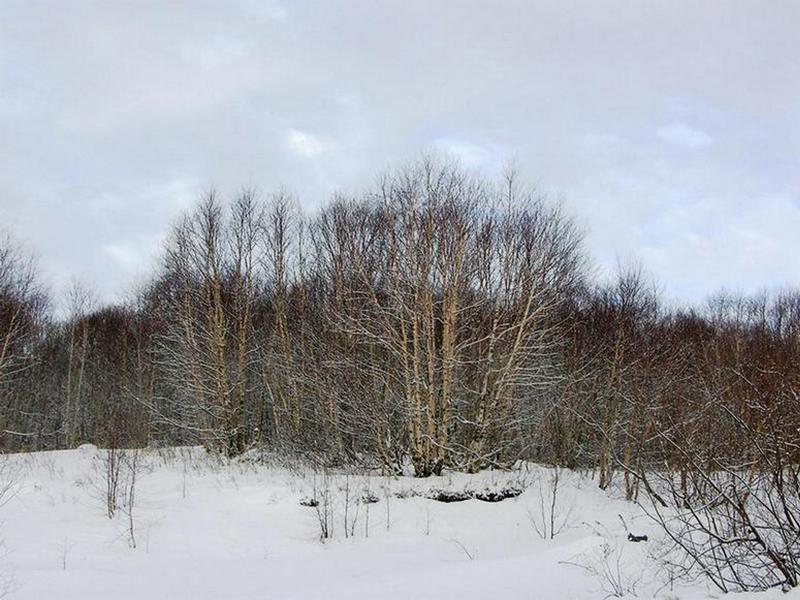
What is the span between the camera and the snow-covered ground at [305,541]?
9734 millimetres

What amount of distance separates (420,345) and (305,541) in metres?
7.75

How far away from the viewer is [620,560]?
414 inches

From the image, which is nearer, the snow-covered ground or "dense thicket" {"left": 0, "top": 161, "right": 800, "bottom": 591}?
the snow-covered ground

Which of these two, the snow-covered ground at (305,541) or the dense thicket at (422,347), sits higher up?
the dense thicket at (422,347)

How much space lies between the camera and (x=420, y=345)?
1970cm

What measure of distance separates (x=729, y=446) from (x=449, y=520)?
724cm

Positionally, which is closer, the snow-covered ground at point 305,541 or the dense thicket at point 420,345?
the snow-covered ground at point 305,541

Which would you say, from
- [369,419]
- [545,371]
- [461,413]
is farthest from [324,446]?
[545,371]

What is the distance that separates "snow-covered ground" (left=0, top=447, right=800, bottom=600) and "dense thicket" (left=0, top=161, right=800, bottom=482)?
185 cm

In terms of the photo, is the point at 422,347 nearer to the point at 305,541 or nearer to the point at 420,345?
the point at 420,345

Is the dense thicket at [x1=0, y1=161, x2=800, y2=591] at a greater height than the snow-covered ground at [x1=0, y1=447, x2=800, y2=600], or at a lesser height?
greater

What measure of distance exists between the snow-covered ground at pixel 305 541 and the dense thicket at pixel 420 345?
1855 mm

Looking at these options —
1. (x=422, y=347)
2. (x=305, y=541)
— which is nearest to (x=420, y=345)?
(x=422, y=347)

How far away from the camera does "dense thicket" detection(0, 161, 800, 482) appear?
19.3 m
